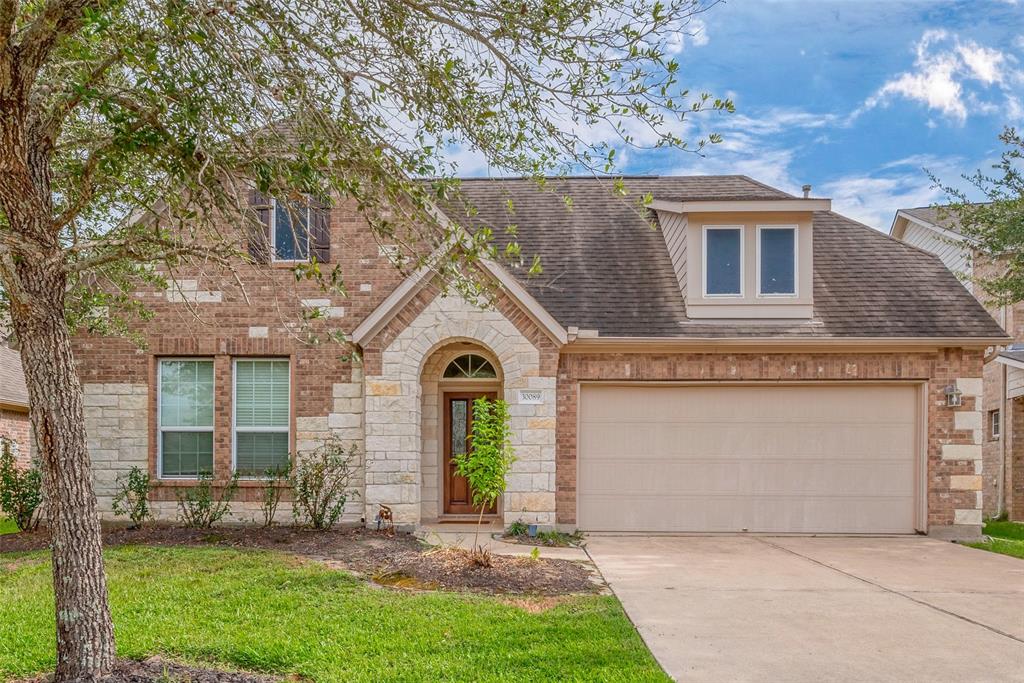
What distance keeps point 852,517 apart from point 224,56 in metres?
11.2

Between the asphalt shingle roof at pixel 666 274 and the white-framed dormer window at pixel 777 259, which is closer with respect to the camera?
the asphalt shingle roof at pixel 666 274

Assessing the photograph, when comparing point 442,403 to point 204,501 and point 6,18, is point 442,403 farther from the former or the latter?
point 6,18

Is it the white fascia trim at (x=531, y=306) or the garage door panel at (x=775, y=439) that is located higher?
the white fascia trim at (x=531, y=306)

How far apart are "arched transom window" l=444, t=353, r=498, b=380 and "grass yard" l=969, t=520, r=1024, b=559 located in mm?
7771

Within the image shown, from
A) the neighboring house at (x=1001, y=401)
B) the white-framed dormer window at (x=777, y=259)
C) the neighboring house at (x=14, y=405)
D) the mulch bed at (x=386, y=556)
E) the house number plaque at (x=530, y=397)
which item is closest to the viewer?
the mulch bed at (x=386, y=556)

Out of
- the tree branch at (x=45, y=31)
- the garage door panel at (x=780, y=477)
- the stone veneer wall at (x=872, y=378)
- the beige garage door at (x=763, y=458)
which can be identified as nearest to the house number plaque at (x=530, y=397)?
the stone veneer wall at (x=872, y=378)

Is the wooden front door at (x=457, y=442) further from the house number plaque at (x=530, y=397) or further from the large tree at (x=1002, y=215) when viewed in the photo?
the large tree at (x=1002, y=215)

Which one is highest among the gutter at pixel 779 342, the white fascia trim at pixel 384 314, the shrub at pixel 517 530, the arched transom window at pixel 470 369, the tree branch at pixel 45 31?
the tree branch at pixel 45 31

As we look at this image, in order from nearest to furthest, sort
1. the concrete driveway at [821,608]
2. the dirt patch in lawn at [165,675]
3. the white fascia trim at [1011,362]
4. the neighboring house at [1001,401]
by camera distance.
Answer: the dirt patch in lawn at [165,675], the concrete driveway at [821,608], the white fascia trim at [1011,362], the neighboring house at [1001,401]

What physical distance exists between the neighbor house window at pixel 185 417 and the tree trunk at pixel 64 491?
7600 millimetres

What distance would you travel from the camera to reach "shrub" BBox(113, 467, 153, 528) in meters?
11.9

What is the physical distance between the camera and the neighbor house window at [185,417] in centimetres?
1233

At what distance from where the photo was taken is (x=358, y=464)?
1211cm

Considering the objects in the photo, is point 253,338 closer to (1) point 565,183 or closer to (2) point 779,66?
(1) point 565,183
